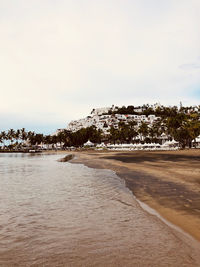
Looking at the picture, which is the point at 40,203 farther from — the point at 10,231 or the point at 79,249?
the point at 79,249

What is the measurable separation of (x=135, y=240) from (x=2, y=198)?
7.10 metres

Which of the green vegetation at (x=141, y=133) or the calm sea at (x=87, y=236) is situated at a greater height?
the green vegetation at (x=141, y=133)

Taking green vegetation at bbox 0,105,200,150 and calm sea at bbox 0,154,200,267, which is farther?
green vegetation at bbox 0,105,200,150

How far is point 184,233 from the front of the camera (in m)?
6.05

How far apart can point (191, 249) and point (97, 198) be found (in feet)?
19.3

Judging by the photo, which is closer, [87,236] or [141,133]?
[87,236]

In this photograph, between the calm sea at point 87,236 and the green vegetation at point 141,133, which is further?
the green vegetation at point 141,133

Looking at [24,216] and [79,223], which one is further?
[24,216]

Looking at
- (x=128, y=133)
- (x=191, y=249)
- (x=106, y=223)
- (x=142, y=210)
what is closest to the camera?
(x=191, y=249)

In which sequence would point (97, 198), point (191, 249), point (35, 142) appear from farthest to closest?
1. point (35, 142)
2. point (97, 198)
3. point (191, 249)

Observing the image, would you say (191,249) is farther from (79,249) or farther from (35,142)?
(35,142)

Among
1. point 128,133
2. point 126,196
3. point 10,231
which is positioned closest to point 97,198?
point 126,196

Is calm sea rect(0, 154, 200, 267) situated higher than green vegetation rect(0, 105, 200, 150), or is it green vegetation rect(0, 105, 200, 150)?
green vegetation rect(0, 105, 200, 150)

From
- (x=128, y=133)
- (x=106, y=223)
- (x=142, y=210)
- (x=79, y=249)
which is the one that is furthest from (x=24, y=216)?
(x=128, y=133)
